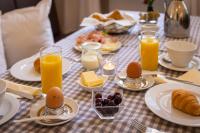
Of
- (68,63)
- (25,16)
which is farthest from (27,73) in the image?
(25,16)

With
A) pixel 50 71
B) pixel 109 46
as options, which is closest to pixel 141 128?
pixel 50 71

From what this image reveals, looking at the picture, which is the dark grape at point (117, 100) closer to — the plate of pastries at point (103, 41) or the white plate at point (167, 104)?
the white plate at point (167, 104)

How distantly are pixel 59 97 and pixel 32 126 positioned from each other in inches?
4.5

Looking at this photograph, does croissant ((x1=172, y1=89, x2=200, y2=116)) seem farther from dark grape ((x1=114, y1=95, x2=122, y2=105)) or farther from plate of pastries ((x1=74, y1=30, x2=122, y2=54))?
plate of pastries ((x1=74, y1=30, x2=122, y2=54))

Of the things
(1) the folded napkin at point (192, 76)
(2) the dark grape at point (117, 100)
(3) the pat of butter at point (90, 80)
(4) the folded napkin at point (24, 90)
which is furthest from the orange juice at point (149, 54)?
(4) the folded napkin at point (24, 90)

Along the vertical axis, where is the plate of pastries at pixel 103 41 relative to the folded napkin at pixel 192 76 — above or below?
above

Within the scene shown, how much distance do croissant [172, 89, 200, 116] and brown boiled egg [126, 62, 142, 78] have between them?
20 centimetres

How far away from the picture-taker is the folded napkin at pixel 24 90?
3.51 ft

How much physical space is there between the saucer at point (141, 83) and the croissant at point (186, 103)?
167mm

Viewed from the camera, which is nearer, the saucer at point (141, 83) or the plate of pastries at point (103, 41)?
the saucer at point (141, 83)

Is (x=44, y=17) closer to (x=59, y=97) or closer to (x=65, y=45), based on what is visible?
(x=65, y=45)

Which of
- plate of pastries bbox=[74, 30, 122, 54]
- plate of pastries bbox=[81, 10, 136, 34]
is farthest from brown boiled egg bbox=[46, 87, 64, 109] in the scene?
plate of pastries bbox=[81, 10, 136, 34]

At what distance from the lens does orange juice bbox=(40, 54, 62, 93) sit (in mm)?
1081

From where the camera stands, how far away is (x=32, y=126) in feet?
2.99
